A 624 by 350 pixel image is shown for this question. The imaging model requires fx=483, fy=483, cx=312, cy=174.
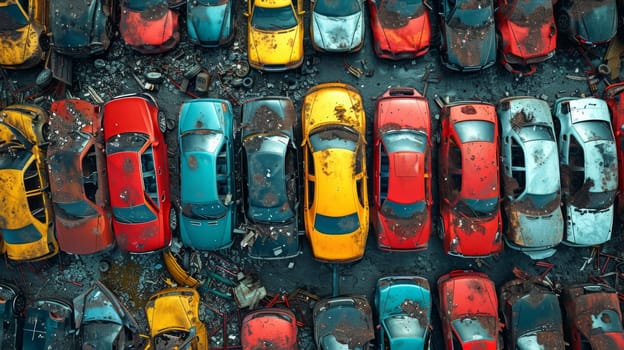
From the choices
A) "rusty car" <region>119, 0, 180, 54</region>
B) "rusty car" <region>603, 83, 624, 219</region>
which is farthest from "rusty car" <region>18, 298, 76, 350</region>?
"rusty car" <region>603, 83, 624, 219</region>

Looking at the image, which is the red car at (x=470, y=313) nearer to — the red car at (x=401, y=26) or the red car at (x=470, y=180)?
the red car at (x=470, y=180)

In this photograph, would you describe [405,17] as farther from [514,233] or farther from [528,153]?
[514,233]

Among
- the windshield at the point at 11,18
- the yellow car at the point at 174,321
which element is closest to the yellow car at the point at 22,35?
the windshield at the point at 11,18

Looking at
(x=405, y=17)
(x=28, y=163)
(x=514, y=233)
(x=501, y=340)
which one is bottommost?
(x=501, y=340)

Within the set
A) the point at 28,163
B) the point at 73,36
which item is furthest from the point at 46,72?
the point at 28,163

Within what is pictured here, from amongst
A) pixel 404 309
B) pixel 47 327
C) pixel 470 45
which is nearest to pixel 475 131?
pixel 470 45

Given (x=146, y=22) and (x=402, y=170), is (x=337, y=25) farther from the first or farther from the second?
(x=146, y=22)
